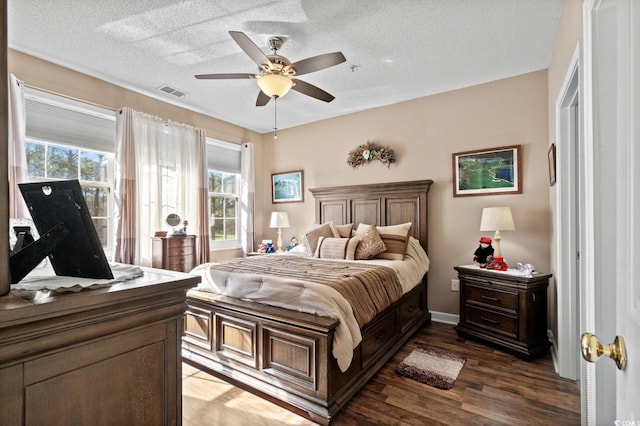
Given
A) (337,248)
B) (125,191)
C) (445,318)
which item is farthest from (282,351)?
(125,191)

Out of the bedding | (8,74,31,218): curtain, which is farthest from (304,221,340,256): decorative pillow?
(8,74,31,218): curtain

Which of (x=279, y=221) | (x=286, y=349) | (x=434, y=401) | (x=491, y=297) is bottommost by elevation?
(x=434, y=401)

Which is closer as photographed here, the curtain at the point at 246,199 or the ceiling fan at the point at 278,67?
the ceiling fan at the point at 278,67

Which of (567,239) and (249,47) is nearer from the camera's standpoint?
(249,47)

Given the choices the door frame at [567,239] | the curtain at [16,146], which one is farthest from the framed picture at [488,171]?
the curtain at [16,146]

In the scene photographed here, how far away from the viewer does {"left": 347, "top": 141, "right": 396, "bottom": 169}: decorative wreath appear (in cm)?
407

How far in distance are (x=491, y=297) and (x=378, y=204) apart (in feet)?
5.55

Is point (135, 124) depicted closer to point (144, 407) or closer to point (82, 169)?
point (82, 169)

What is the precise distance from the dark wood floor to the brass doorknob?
151cm

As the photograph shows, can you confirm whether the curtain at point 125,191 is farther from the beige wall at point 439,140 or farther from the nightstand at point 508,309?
the nightstand at point 508,309

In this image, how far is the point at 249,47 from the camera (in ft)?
7.23

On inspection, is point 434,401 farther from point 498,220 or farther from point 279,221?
point 279,221

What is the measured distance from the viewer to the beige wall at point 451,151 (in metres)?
3.20

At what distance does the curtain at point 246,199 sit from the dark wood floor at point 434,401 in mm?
2612
